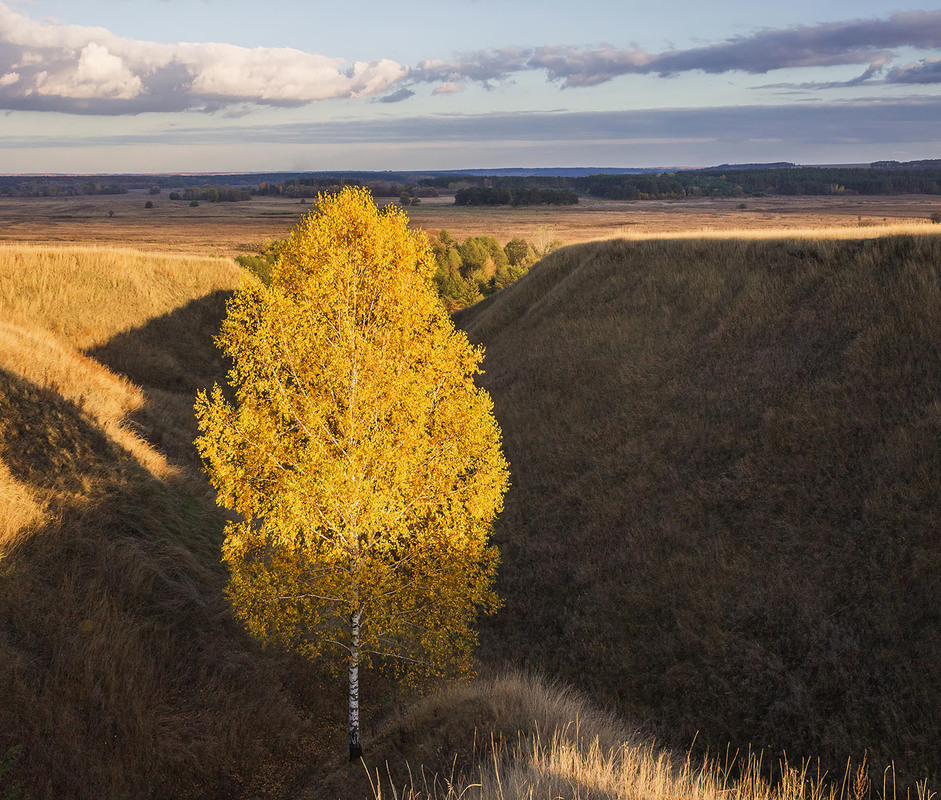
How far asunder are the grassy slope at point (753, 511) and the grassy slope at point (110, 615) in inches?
318

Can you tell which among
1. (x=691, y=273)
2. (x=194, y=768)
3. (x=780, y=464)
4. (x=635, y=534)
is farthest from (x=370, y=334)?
(x=691, y=273)

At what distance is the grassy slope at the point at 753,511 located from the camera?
13484 mm

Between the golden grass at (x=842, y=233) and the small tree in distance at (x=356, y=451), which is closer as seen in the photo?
the small tree in distance at (x=356, y=451)

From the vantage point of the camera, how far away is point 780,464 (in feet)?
62.2

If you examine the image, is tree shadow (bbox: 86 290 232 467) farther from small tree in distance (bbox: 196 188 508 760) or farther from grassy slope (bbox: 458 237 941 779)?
grassy slope (bbox: 458 237 941 779)

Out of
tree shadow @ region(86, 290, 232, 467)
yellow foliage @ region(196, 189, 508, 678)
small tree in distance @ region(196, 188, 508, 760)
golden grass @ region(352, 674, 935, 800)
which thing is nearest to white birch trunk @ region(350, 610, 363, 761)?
small tree in distance @ region(196, 188, 508, 760)

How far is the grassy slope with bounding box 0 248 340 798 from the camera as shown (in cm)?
1159

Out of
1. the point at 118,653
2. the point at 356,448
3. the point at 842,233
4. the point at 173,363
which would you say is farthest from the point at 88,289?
the point at 842,233

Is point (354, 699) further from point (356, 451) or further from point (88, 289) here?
point (88, 289)

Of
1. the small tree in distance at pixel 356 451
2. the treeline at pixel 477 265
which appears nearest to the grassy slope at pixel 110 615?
the small tree in distance at pixel 356 451

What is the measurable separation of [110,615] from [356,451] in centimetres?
696

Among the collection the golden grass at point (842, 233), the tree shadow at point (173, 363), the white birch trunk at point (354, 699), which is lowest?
the white birch trunk at point (354, 699)

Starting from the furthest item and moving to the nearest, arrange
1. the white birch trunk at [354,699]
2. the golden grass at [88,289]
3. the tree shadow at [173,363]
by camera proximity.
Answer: the golden grass at [88,289] → the tree shadow at [173,363] → the white birch trunk at [354,699]

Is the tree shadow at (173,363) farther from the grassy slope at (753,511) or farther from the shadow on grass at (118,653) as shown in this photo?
the grassy slope at (753,511)
